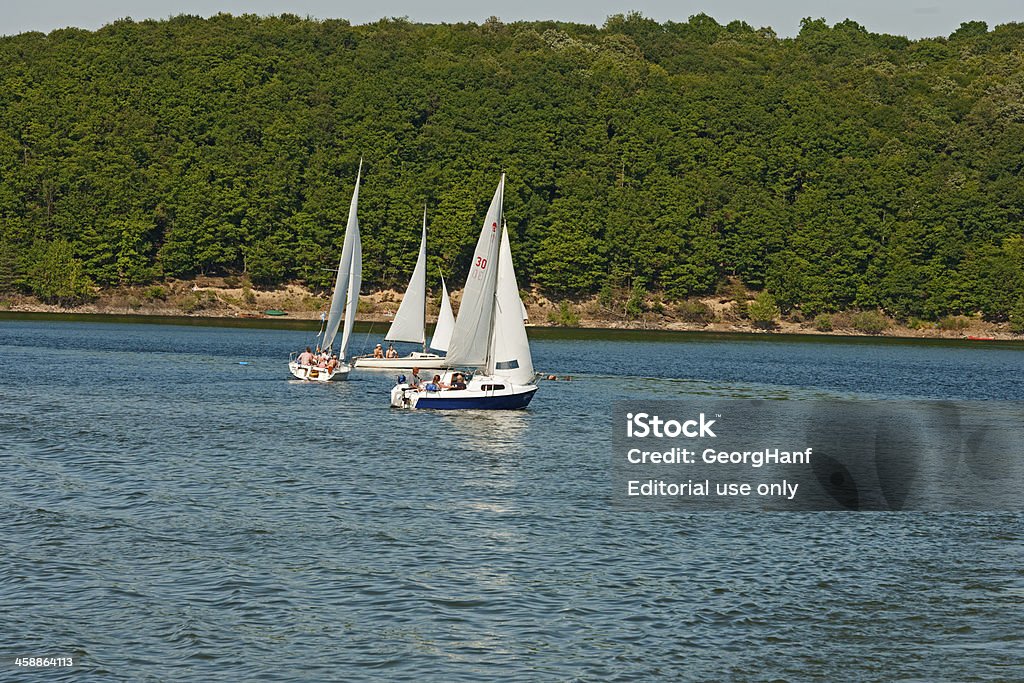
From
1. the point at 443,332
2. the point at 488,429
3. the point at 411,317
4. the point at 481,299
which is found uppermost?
the point at 481,299

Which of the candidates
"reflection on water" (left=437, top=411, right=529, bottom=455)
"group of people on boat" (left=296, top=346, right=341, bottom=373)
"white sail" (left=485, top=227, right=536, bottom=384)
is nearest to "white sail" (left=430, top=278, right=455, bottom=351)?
"group of people on boat" (left=296, top=346, right=341, bottom=373)

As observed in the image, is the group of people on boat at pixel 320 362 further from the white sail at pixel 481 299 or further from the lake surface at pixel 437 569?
the lake surface at pixel 437 569

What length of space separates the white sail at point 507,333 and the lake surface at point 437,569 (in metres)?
7.31

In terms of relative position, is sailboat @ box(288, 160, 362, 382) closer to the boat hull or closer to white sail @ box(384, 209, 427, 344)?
white sail @ box(384, 209, 427, 344)

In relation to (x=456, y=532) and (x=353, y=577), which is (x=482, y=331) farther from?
(x=353, y=577)

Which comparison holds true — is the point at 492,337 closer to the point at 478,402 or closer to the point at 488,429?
the point at 478,402

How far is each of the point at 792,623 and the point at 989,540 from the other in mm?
13850

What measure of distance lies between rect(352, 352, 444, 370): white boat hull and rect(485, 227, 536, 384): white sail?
31547mm

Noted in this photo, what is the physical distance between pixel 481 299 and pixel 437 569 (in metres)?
39.9

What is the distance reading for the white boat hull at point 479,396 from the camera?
237ft

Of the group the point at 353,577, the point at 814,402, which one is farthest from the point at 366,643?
the point at 814,402

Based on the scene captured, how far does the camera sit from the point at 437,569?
33375mm

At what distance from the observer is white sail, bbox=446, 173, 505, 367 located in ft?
236

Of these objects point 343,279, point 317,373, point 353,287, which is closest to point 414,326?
point 353,287
